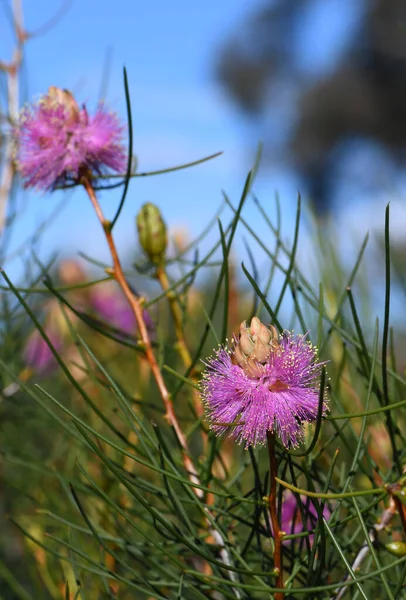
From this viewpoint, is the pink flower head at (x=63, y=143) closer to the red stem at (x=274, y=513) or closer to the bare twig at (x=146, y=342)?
the bare twig at (x=146, y=342)

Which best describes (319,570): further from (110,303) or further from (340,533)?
(110,303)

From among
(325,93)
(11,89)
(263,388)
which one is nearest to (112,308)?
(11,89)

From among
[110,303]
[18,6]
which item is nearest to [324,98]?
[110,303]

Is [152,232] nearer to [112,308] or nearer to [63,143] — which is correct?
[63,143]

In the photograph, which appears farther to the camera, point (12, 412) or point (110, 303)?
point (110, 303)

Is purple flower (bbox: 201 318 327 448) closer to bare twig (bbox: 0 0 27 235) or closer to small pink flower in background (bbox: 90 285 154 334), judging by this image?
bare twig (bbox: 0 0 27 235)
